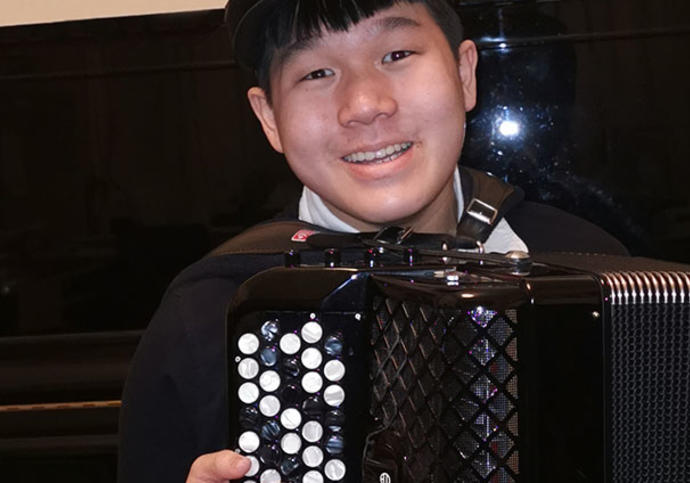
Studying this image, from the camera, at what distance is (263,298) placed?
3.14ft

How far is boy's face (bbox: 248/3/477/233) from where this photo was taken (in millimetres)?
1206

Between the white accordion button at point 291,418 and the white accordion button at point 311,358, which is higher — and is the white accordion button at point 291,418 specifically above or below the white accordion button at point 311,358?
below

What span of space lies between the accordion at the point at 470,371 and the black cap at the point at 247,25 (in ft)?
1.55

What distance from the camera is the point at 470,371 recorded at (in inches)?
33.0

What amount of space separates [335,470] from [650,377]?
350 mm

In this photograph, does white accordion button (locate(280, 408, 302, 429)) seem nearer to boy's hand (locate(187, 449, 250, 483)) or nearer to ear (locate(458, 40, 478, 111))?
boy's hand (locate(187, 449, 250, 483))

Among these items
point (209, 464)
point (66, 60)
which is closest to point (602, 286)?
point (209, 464)

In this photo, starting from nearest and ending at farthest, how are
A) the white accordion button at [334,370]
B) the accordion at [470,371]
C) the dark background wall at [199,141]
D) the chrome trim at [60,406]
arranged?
the accordion at [470,371] → the white accordion button at [334,370] → the dark background wall at [199,141] → the chrome trim at [60,406]

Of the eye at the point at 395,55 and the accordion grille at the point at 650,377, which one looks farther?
the eye at the point at 395,55

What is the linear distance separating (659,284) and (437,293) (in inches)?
8.9

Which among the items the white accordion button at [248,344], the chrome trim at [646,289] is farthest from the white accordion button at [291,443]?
the chrome trim at [646,289]

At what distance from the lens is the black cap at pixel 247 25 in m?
1.24

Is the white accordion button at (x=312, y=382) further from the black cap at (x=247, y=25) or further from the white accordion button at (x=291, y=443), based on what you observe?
the black cap at (x=247, y=25)

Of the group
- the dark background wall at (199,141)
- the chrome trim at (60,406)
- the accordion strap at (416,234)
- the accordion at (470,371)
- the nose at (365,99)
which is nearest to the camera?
the accordion at (470,371)
